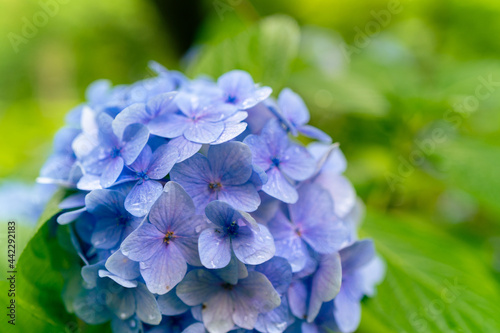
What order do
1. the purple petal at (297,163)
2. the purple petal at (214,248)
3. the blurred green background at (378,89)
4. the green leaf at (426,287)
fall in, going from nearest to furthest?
the purple petal at (214,248), the purple petal at (297,163), the green leaf at (426,287), the blurred green background at (378,89)

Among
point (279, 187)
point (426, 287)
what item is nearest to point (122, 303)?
point (279, 187)

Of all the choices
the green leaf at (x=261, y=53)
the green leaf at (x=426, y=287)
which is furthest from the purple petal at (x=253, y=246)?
the green leaf at (x=261, y=53)

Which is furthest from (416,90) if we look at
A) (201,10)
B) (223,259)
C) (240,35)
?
(201,10)

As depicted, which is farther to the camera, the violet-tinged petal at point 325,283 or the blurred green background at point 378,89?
the blurred green background at point 378,89

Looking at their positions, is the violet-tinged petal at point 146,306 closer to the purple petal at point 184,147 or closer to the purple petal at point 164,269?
the purple petal at point 164,269

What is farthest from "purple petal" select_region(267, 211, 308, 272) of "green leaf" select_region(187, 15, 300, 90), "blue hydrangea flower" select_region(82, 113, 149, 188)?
"green leaf" select_region(187, 15, 300, 90)

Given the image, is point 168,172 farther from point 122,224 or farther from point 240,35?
point 240,35
